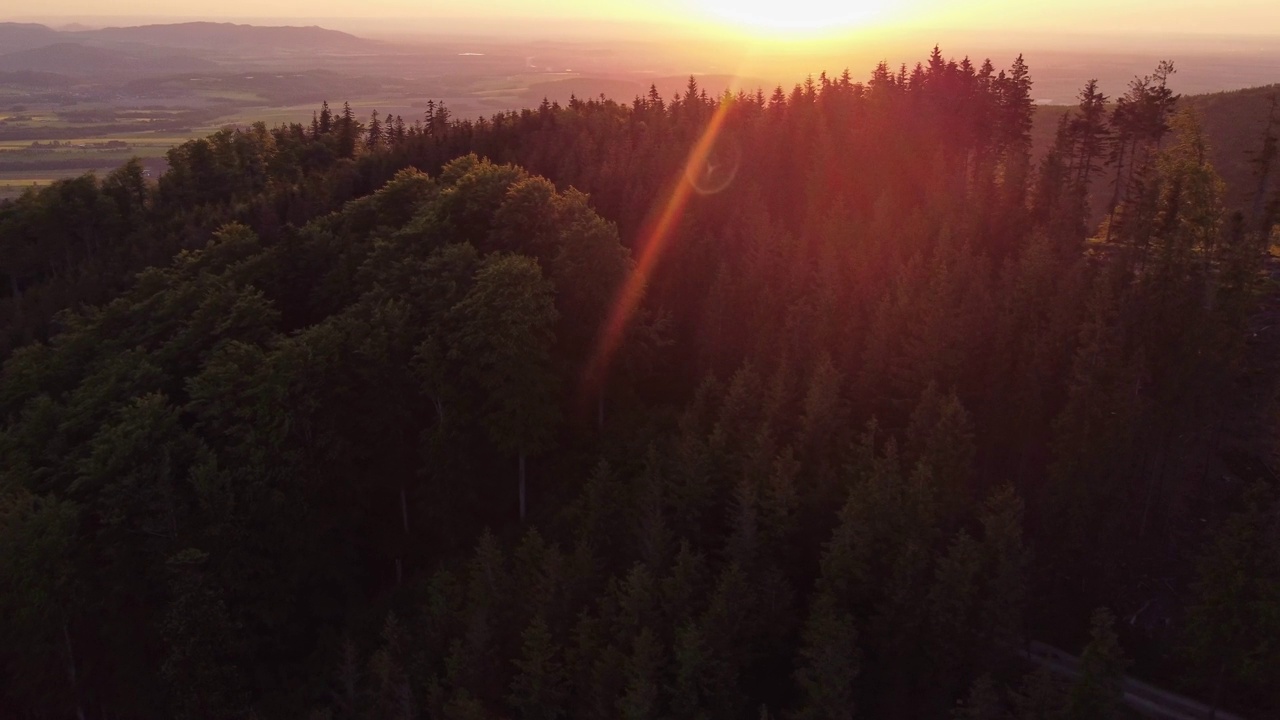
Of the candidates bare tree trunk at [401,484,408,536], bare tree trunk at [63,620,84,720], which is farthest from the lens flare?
bare tree trunk at [63,620,84,720]

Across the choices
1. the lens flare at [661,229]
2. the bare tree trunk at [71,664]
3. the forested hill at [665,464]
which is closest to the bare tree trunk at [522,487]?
the forested hill at [665,464]

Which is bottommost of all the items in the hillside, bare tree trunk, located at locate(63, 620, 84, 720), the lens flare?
bare tree trunk, located at locate(63, 620, 84, 720)

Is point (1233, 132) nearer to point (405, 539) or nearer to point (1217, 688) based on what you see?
point (1217, 688)

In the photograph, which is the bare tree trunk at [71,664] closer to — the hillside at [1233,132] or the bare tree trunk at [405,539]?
the bare tree trunk at [405,539]

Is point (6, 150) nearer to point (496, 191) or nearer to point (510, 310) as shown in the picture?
point (496, 191)

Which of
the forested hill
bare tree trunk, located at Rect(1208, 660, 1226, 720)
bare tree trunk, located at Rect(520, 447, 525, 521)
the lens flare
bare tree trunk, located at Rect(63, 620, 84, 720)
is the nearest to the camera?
bare tree trunk, located at Rect(1208, 660, 1226, 720)

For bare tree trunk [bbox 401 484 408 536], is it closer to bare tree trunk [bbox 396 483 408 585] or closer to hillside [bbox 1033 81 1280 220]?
bare tree trunk [bbox 396 483 408 585]

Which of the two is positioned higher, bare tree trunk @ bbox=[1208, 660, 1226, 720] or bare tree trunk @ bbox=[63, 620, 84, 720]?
bare tree trunk @ bbox=[1208, 660, 1226, 720]

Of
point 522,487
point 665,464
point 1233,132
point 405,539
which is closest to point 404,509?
point 405,539

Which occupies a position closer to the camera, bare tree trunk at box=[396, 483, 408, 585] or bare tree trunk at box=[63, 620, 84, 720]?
bare tree trunk at box=[63, 620, 84, 720]
